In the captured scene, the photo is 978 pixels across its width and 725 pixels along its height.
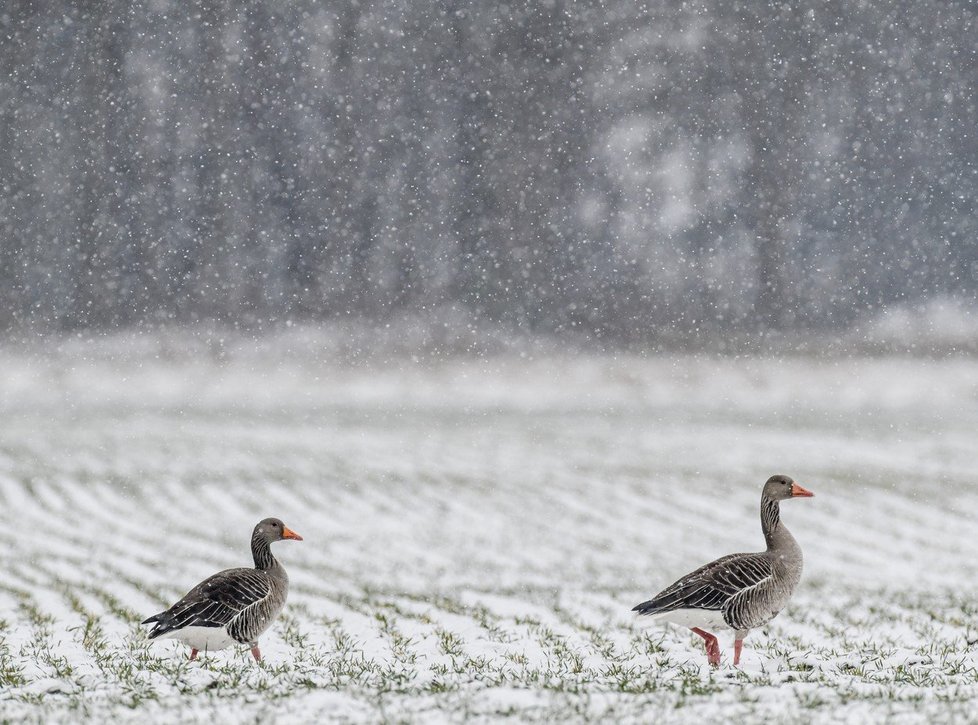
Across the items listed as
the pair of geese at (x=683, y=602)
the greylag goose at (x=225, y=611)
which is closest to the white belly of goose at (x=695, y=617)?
the pair of geese at (x=683, y=602)

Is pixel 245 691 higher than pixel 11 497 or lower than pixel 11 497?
higher

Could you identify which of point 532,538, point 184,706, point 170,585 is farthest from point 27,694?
point 532,538

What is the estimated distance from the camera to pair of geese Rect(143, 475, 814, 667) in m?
7.05

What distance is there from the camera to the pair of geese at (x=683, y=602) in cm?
705

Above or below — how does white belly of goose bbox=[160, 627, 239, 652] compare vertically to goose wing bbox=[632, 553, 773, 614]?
below

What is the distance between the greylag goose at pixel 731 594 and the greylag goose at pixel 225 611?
8.00 feet

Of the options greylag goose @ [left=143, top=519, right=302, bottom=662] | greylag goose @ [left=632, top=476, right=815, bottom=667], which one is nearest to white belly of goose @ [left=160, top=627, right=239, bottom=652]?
greylag goose @ [left=143, top=519, right=302, bottom=662]

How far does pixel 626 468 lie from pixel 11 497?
43.5ft

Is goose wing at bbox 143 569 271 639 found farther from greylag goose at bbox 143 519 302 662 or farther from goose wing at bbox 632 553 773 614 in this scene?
goose wing at bbox 632 553 773 614

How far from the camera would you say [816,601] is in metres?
11.9

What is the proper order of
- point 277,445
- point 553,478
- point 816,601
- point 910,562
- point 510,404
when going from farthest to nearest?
point 510,404, point 277,445, point 553,478, point 910,562, point 816,601

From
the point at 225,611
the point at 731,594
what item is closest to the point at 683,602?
the point at 731,594

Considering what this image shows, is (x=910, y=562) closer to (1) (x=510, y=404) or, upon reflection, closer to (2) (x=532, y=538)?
(2) (x=532, y=538)

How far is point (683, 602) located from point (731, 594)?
32cm
